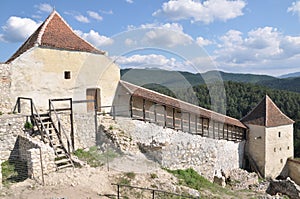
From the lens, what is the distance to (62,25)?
42.7 feet

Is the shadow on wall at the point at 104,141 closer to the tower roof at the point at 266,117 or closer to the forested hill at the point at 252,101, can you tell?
the tower roof at the point at 266,117

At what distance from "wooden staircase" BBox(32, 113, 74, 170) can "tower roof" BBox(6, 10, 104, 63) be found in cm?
331

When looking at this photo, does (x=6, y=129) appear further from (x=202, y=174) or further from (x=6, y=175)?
(x=202, y=174)

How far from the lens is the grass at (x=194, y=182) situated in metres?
10.2

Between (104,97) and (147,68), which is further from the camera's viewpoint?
(104,97)

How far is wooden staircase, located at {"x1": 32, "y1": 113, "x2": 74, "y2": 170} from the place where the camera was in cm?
873

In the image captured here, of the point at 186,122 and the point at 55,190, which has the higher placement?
the point at 186,122

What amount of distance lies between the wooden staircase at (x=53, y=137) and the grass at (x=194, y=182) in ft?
14.7

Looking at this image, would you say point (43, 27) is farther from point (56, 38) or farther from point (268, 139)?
point (268, 139)

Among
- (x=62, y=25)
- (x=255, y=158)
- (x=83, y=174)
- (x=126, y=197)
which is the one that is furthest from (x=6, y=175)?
(x=255, y=158)

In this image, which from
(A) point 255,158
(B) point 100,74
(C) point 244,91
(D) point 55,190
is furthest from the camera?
(C) point 244,91

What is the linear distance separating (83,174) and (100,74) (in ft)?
19.3

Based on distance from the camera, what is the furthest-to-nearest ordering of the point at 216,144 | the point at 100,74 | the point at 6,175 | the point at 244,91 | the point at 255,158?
the point at 244,91 → the point at 255,158 → the point at 216,144 → the point at 100,74 → the point at 6,175

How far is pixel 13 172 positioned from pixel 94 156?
311 centimetres
